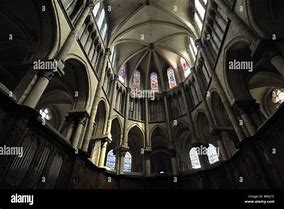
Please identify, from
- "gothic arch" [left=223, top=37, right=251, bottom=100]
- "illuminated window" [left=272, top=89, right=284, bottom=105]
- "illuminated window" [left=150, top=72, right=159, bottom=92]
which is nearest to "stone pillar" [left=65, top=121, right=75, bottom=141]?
"gothic arch" [left=223, top=37, right=251, bottom=100]

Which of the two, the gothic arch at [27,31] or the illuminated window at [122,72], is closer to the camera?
the gothic arch at [27,31]

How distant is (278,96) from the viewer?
15.8m

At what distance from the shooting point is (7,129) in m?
6.36

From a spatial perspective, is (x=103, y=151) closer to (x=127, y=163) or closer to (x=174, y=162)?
(x=127, y=163)

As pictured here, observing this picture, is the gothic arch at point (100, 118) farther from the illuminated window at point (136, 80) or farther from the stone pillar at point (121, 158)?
the illuminated window at point (136, 80)

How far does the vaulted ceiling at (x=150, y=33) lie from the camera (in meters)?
19.7

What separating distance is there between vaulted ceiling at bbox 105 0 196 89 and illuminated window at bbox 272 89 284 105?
8.51 metres

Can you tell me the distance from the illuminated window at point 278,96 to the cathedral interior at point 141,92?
82 millimetres

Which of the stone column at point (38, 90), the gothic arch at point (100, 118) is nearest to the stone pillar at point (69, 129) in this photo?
the stone column at point (38, 90)

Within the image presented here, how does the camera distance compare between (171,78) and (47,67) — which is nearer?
(47,67)

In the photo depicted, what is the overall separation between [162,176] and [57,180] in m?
9.36

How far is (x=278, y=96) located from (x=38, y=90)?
677 inches

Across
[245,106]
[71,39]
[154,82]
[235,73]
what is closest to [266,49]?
[245,106]

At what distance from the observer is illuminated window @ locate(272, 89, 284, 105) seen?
51.0ft
